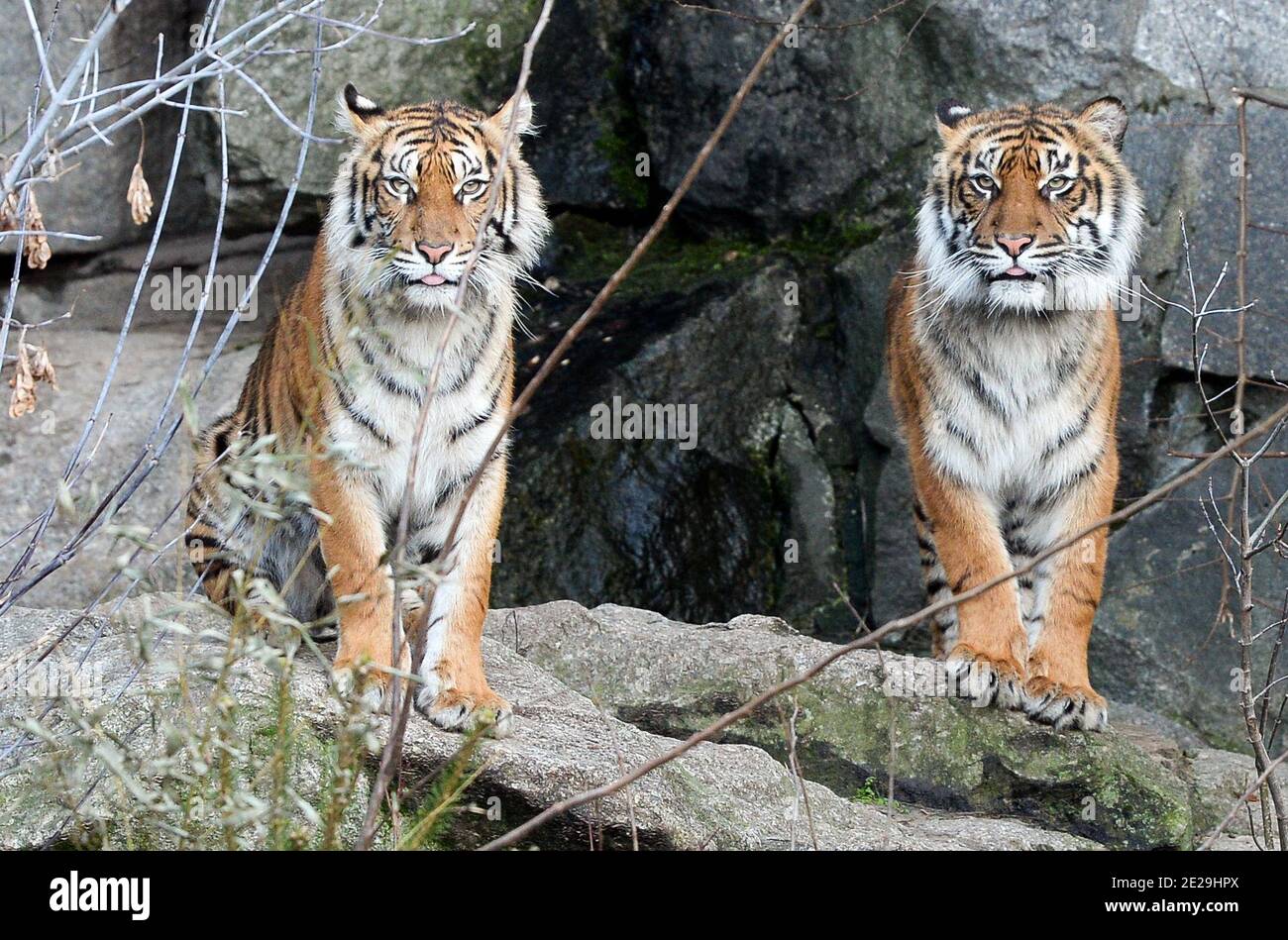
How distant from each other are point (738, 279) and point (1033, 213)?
2.42 meters

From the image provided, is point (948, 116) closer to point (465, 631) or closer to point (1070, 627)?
point (1070, 627)

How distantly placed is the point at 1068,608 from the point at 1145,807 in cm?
68

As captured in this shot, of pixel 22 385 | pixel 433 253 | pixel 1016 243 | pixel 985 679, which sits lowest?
pixel 985 679

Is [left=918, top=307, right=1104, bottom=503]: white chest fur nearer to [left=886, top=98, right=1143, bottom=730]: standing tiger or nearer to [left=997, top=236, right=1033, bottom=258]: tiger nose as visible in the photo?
[left=886, top=98, right=1143, bottom=730]: standing tiger

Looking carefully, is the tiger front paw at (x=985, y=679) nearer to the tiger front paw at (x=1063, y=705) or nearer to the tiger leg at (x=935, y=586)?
the tiger front paw at (x=1063, y=705)

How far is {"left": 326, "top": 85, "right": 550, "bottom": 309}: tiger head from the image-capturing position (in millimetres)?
4418

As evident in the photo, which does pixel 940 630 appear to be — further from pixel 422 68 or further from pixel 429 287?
pixel 422 68

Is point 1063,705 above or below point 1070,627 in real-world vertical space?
below

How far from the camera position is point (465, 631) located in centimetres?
437

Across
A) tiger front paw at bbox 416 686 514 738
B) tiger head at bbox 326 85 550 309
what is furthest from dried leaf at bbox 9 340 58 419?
tiger front paw at bbox 416 686 514 738

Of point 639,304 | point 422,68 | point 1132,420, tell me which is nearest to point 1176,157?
point 1132,420

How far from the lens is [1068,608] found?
5.23m

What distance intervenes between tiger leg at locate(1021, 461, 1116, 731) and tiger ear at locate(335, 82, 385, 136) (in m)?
2.60

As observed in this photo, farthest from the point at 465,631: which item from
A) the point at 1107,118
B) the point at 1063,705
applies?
the point at 1107,118
